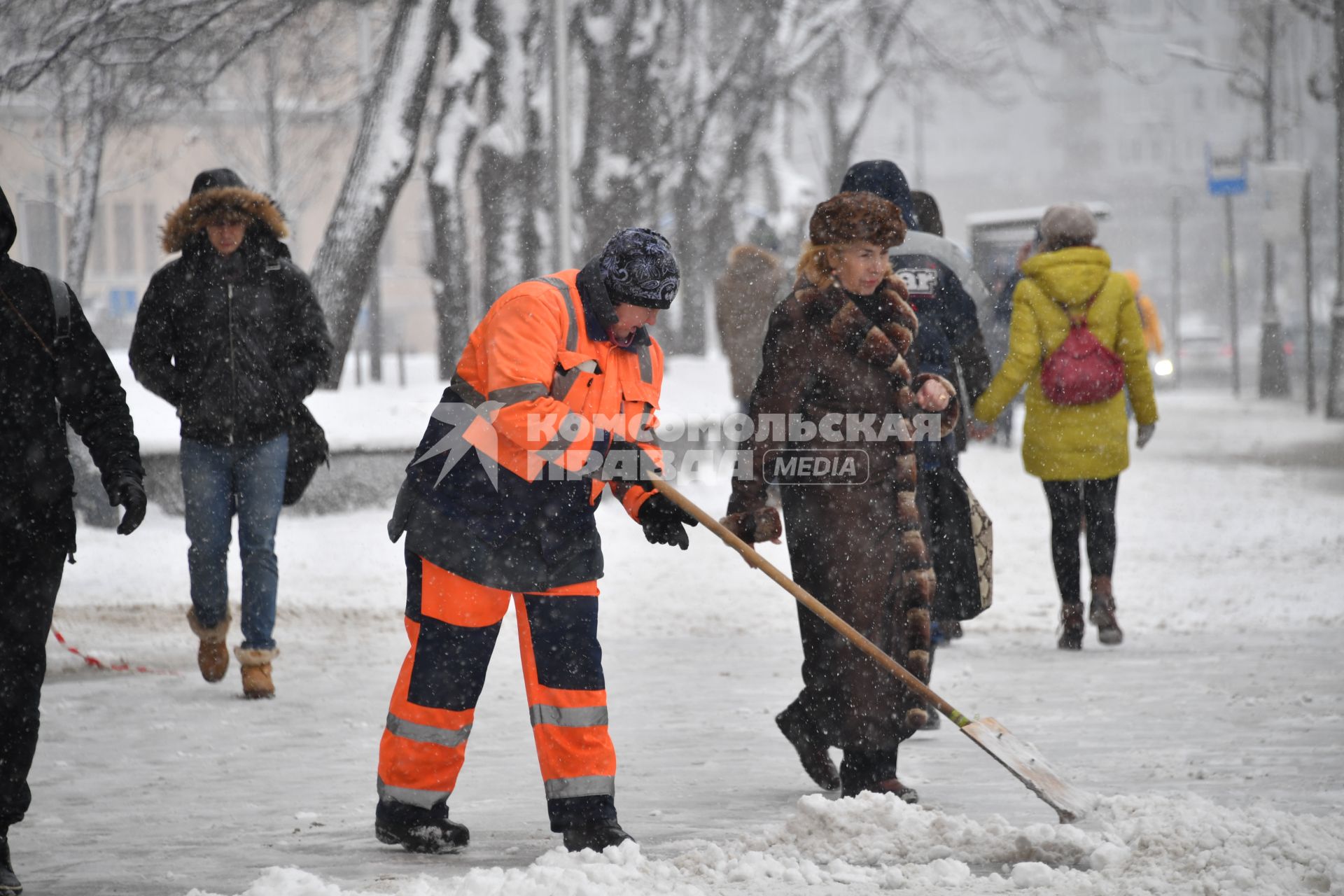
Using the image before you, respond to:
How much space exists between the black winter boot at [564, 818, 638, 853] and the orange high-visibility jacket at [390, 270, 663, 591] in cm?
59

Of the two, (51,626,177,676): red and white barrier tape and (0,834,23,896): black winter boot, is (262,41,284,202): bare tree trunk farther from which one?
(0,834,23,896): black winter boot

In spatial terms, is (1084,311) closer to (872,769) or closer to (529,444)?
(872,769)

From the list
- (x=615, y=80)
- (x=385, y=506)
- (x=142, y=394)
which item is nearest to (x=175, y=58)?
(x=142, y=394)

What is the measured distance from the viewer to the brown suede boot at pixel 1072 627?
771 centimetres

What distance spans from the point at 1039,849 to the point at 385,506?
28.1 ft

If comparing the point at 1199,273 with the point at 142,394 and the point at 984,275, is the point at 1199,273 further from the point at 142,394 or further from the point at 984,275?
the point at 142,394

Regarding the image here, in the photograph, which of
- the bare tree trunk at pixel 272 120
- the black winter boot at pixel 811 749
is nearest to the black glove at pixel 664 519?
the black winter boot at pixel 811 749

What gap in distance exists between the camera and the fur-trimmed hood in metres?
6.56

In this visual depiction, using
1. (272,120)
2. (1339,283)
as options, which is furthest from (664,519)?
(272,120)

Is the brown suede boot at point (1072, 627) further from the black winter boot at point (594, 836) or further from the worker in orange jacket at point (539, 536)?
the black winter boot at point (594, 836)

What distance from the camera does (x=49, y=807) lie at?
16.8 ft

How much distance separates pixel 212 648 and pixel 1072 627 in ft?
11.9

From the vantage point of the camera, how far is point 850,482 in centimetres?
500

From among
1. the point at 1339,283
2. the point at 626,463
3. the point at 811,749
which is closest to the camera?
the point at 626,463
